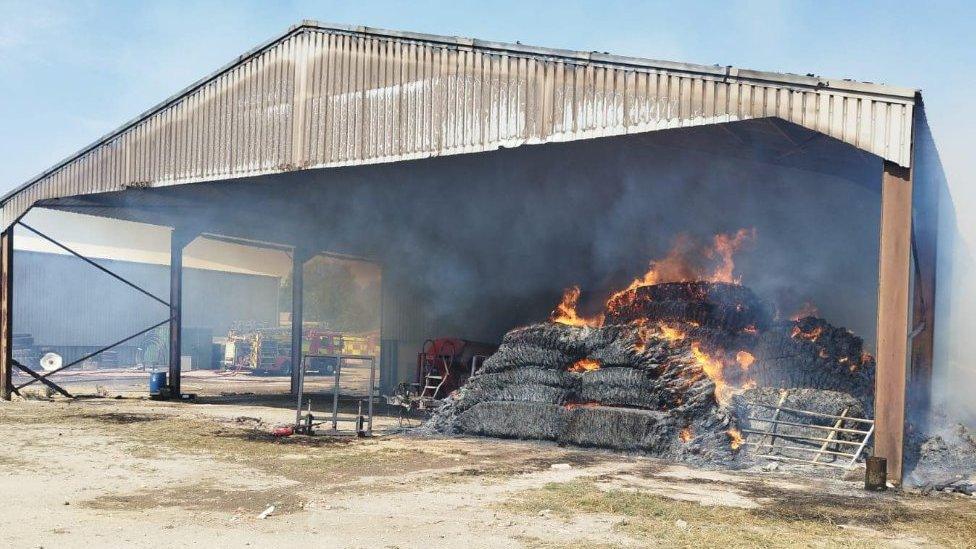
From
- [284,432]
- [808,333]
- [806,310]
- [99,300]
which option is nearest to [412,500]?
[284,432]

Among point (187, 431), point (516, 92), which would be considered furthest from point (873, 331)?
point (187, 431)

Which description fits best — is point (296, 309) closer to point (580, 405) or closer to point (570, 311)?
point (570, 311)

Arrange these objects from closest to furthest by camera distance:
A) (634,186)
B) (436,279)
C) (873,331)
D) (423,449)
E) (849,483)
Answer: (849,483), (423,449), (873,331), (634,186), (436,279)

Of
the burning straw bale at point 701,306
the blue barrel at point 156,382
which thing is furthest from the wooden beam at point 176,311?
the burning straw bale at point 701,306

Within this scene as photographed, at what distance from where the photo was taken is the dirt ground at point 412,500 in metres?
7.55

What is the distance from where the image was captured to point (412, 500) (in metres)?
9.25

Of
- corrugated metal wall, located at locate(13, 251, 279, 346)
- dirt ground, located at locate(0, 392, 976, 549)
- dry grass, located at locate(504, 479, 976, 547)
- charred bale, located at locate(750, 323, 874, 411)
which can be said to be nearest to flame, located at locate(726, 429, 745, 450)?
dirt ground, located at locate(0, 392, 976, 549)

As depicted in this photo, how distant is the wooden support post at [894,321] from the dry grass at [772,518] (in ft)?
3.41

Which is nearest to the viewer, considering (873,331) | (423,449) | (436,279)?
(423,449)

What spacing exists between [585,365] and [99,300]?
32.2m

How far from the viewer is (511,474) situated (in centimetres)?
1129

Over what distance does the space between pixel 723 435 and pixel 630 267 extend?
32.7ft

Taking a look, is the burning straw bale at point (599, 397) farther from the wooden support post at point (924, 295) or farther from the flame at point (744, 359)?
the wooden support post at point (924, 295)

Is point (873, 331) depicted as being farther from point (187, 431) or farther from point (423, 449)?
point (187, 431)
